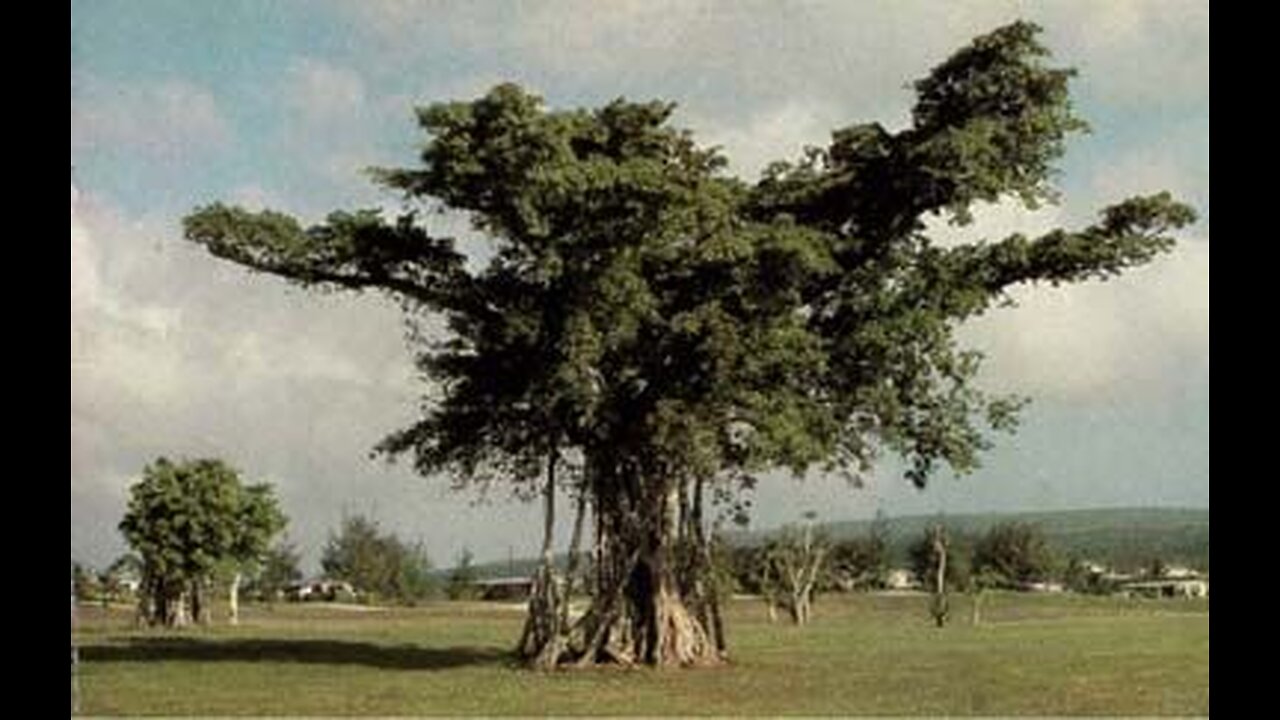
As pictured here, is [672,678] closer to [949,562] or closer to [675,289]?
[675,289]

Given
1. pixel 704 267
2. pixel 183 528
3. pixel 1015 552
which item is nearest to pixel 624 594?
pixel 704 267

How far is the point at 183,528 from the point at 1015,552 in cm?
7295

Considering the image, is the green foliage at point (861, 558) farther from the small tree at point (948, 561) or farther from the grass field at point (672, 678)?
the grass field at point (672, 678)

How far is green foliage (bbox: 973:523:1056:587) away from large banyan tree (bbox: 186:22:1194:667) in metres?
93.1

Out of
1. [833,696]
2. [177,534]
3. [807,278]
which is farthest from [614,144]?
[177,534]

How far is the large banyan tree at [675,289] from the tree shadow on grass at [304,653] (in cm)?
341

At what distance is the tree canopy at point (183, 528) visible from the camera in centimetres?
8588

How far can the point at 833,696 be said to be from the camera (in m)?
31.3

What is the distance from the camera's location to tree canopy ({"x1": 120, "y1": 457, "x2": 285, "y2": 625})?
85.9 meters

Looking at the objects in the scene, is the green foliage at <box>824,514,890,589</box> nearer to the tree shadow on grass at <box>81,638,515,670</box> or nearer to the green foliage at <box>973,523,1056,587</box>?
the green foliage at <box>973,523,1056,587</box>

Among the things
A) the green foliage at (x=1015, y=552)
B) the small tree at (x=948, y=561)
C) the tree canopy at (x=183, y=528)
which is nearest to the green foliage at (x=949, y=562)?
the small tree at (x=948, y=561)

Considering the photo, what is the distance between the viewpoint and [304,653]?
47.4m

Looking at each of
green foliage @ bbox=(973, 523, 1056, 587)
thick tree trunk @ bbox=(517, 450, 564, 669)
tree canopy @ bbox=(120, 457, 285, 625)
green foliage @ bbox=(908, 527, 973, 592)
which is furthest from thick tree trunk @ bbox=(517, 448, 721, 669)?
green foliage @ bbox=(973, 523, 1056, 587)
